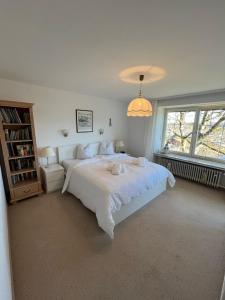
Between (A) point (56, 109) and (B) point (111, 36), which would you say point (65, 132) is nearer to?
(A) point (56, 109)

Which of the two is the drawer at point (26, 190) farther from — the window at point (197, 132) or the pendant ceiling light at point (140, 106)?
the window at point (197, 132)

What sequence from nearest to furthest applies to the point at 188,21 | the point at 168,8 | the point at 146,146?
the point at 168,8 < the point at 188,21 < the point at 146,146

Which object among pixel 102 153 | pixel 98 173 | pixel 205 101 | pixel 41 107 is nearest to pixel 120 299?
pixel 98 173

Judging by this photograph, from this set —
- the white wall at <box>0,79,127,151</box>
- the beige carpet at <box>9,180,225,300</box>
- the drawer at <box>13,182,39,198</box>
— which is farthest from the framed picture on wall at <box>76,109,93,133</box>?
the beige carpet at <box>9,180,225,300</box>

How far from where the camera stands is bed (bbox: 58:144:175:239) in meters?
1.93

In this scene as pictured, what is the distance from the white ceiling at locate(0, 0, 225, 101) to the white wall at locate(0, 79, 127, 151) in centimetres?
63

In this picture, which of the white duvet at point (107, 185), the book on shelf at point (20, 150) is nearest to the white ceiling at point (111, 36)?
the book on shelf at point (20, 150)

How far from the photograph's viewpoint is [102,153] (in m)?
3.98

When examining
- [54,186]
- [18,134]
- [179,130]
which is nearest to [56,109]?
[18,134]

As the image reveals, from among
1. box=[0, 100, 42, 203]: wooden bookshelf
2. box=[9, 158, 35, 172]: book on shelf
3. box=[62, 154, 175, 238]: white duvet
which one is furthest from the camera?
box=[9, 158, 35, 172]: book on shelf

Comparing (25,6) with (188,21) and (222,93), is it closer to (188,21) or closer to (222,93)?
(188,21)

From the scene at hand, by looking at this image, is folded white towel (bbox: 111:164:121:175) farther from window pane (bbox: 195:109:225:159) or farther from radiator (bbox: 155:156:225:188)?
window pane (bbox: 195:109:225:159)

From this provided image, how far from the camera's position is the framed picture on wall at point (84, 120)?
3.66 m

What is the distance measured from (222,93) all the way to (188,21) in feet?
8.42
